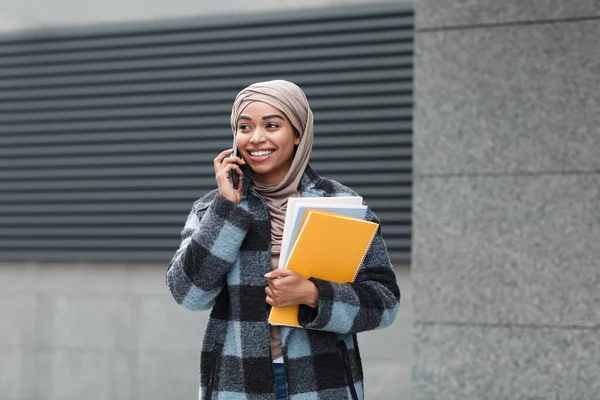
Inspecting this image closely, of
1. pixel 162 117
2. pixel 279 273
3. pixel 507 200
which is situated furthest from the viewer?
pixel 162 117

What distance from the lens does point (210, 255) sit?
2414mm

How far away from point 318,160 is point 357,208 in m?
4.29

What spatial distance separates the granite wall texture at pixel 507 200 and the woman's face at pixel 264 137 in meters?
1.85

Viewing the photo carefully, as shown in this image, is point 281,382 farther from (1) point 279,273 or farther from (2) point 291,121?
(2) point 291,121

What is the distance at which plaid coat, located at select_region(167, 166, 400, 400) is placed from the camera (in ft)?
7.97

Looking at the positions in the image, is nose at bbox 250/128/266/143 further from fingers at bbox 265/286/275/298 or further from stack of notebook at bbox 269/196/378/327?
fingers at bbox 265/286/275/298

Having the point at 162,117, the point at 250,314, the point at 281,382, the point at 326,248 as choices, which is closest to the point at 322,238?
the point at 326,248

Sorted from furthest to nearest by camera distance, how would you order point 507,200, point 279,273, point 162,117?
1. point 162,117
2. point 507,200
3. point 279,273

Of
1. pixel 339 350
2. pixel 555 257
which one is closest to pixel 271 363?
pixel 339 350

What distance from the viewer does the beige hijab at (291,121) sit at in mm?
2490

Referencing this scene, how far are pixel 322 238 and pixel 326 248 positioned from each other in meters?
0.05

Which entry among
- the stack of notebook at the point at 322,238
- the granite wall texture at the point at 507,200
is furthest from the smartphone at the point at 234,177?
the granite wall texture at the point at 507,200

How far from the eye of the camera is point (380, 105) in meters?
6.61

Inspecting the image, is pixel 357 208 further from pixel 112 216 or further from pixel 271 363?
pixel 112 216
